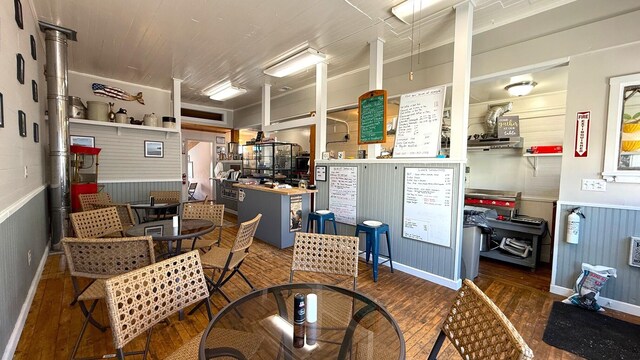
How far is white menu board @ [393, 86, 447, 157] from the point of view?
3171 millimetres

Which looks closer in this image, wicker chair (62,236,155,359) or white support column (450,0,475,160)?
wicker chair (62,236,155,359)

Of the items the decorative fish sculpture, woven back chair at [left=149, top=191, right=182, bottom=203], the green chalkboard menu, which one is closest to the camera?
the green chalkboard menu

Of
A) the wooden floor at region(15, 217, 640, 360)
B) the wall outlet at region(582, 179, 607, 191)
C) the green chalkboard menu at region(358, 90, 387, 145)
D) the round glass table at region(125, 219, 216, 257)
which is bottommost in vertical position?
the wooden floor at region(15, 217, 640, 360)

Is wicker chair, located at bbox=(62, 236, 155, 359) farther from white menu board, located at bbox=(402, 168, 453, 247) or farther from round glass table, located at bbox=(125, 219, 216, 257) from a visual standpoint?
white menu board, located at bbox=(402, 168, 453, 247)

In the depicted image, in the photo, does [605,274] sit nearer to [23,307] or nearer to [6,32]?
[23,307]

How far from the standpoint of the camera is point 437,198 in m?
3.10

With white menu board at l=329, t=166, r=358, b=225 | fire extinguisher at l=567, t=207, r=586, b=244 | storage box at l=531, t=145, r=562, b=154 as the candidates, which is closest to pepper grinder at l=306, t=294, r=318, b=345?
white menu board at l=329, t=166, r=358, b=225

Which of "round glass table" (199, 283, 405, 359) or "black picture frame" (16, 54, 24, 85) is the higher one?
"black picture frame" (16, 54, 24, 85)

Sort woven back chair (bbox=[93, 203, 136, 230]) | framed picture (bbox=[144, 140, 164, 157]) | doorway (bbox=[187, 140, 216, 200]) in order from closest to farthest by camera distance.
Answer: woven back chair (bbox=[93, 203, 136, 230]), framed picture (bbox=[144, 140, 164, 157]), doorway (bbox=[187, 140, 216, 200])

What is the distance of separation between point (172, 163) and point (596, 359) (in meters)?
7.09

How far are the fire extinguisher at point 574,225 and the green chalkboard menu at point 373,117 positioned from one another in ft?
7.10

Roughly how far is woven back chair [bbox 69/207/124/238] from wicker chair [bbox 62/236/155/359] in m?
0.93

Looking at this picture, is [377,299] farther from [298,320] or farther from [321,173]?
[321,173]

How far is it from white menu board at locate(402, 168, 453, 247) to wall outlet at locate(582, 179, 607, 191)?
1300 mm
